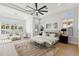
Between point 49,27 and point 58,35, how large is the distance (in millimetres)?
387

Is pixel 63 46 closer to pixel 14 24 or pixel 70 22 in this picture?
pixel 70 22

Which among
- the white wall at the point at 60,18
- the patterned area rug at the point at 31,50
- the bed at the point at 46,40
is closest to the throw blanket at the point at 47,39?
the bed at the point at 46,40

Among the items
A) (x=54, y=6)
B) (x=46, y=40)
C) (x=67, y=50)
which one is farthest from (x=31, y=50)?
(x=54, y=6)

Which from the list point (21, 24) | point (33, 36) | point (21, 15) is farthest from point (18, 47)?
point (21, 15)

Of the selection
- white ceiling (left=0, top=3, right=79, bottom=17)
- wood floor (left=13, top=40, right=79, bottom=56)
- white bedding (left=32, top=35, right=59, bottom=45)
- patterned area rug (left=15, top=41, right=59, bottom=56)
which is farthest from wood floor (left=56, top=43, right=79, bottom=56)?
white ceiling (left=0, top=3, right=79, bottom=17)

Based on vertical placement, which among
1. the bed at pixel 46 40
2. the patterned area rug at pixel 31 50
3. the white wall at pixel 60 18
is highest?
the white wall at pixel 60 18

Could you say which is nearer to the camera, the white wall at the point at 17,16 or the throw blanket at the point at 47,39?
the white wall at the point at 17,16

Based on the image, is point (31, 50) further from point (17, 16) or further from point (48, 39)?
point (17, 16)

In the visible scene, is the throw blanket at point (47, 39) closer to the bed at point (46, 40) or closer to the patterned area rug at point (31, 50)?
the bed at point (46, 40)

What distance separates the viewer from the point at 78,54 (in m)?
1.76

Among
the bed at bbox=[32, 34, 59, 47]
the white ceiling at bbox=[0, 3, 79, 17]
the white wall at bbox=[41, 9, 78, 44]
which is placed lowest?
the bed at bbox=[32, 34, 59, 47]

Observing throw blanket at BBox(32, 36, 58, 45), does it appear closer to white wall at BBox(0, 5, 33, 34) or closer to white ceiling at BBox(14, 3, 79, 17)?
white wall at BBox(0, 5, 33, 34)

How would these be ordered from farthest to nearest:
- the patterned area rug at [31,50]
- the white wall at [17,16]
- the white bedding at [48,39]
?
the white bedding at [48,39] < the patterned area rug at [31,50] < the white wall at [17,16]

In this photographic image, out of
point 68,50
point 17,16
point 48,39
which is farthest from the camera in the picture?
point 48,39
